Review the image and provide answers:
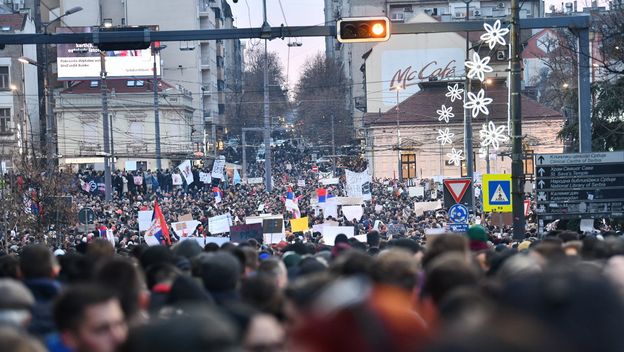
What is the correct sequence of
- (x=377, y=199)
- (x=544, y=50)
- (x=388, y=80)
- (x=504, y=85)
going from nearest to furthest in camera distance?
1. (x=377, y=199)
2. (x=504, y=85)
3. (x=388, y=80)
4. (x=544, y=50)

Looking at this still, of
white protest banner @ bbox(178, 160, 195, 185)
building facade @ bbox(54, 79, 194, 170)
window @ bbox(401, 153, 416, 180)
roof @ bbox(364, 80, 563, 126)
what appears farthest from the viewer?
building facade @ bbox(54, 79, 194, 170)

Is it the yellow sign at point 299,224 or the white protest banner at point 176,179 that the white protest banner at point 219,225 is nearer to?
the yellow sign at point 299,224

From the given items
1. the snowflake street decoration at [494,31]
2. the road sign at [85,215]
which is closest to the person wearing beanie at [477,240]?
the snowflake street decoration at [494,31]

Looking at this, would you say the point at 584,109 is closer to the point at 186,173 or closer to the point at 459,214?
the point at 459,214

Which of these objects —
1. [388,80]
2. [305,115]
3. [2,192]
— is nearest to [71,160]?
[388,80]

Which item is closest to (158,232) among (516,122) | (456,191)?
(456,191)

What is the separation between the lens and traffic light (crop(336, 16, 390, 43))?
19.4 meters

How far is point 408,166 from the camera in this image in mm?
78062

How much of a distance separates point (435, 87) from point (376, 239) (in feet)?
206

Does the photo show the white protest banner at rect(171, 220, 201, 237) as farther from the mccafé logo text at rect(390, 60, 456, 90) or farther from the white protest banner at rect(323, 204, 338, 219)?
the mccafé logo text at rect(390, 60, 456, 90)

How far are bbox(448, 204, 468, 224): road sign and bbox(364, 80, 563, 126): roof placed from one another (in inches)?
1940

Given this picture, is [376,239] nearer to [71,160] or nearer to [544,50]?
[71,160]

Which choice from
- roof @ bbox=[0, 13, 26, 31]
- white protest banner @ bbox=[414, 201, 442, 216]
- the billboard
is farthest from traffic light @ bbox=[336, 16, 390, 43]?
the billboard

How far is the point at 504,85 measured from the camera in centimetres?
8106
